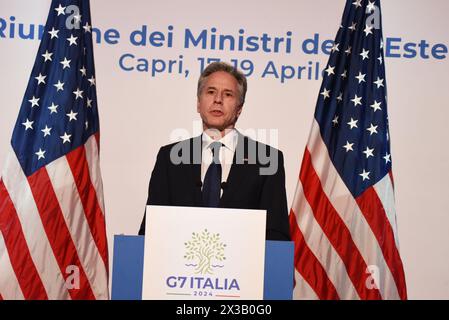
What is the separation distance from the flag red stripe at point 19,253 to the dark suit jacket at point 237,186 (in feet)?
2.87

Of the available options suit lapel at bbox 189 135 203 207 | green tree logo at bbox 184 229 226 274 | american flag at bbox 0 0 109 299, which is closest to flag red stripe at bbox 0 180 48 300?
american flag at bbox 0 0 109 299

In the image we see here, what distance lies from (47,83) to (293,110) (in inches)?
68.3

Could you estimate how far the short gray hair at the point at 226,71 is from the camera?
184 inches

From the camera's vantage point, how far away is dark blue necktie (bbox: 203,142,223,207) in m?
4.43

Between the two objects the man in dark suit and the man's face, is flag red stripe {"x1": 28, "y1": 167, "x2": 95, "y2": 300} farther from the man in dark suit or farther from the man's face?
the man's face

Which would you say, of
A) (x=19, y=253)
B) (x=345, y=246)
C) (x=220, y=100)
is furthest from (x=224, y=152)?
(x=19, y=253)

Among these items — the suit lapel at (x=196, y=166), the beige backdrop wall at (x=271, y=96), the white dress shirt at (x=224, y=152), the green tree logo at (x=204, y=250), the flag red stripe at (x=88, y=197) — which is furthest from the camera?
the beige backdrop wall at (x=271, y=96)

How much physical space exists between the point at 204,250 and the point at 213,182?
1.52 metres

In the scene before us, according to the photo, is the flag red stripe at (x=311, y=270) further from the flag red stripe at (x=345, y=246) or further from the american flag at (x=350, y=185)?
the flag red stripe at (x=345, y=246)

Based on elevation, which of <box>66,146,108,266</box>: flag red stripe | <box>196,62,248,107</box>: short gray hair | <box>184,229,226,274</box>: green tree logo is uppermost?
<box>196,62,248,107</box>: short gray hair

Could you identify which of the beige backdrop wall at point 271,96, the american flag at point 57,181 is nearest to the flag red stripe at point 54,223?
the american flag at point 57,181

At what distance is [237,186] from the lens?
175 inches
